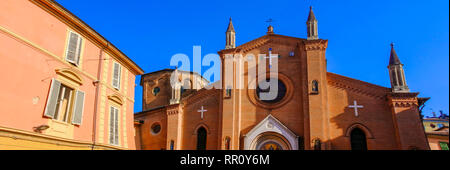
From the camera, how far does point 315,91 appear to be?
20.5 m

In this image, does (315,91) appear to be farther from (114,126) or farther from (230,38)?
(114,126)

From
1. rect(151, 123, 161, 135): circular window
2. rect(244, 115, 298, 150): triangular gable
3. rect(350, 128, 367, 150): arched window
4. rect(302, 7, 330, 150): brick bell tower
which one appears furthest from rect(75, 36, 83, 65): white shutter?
rect(350, 128, 367, 150): arched window

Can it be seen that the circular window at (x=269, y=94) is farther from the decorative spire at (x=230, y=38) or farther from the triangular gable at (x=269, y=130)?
the decorative spire at (x=230, y=38)

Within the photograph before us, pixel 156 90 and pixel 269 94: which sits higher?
pixel 156 90

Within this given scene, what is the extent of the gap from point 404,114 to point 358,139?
3234 millimetres

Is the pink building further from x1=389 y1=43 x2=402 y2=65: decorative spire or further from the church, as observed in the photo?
x1=389 y1=43 x2=402 y2=65: decorative spire

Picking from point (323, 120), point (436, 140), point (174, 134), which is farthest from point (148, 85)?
point (436, 140)

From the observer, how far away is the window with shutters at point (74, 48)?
10.8 meters

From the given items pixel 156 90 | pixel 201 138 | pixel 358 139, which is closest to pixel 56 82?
pixel 201 138

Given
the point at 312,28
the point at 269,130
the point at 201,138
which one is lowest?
the point at 201,138

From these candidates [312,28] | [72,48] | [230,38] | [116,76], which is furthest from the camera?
[230,38]
